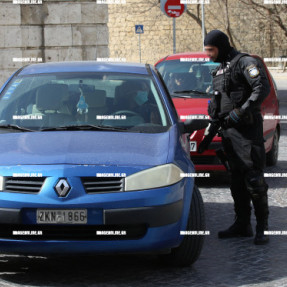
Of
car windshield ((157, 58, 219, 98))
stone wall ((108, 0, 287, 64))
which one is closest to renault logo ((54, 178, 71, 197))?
Result: car windshield ((157, 58, 219, 98))

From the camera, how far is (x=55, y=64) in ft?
23.9

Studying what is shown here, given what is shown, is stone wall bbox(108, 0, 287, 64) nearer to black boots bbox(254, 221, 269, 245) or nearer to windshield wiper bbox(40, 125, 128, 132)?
→ black boots bbox(254, 221, 269, 245)

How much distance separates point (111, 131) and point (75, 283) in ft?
3.94

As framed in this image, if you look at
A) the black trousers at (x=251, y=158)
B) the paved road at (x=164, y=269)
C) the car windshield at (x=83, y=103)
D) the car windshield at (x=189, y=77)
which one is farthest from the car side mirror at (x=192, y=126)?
the car windshield at (x=189, y=77)

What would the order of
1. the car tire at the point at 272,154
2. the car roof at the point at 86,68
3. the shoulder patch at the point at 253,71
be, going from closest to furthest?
the shoulder patch at the point at 253,71 < the car roof at the point at 86,68 < the car tire at the point at 272,154

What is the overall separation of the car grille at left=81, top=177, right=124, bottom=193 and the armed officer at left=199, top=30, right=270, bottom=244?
1.70 m

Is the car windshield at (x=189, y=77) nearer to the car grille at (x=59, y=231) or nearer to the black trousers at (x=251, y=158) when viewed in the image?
the black trousers at (x=251, y=158)

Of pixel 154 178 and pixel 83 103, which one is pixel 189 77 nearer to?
pixel 83 103

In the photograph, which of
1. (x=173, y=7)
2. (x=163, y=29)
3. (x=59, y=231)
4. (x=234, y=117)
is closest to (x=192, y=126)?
(x=234, y=117)

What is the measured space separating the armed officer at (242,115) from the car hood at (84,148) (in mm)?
861

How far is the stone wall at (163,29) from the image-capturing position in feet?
165

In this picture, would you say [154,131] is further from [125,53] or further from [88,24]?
[125,53]

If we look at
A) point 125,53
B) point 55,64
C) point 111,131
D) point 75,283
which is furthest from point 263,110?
point 125,53

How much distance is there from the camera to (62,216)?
5273 millimetres
